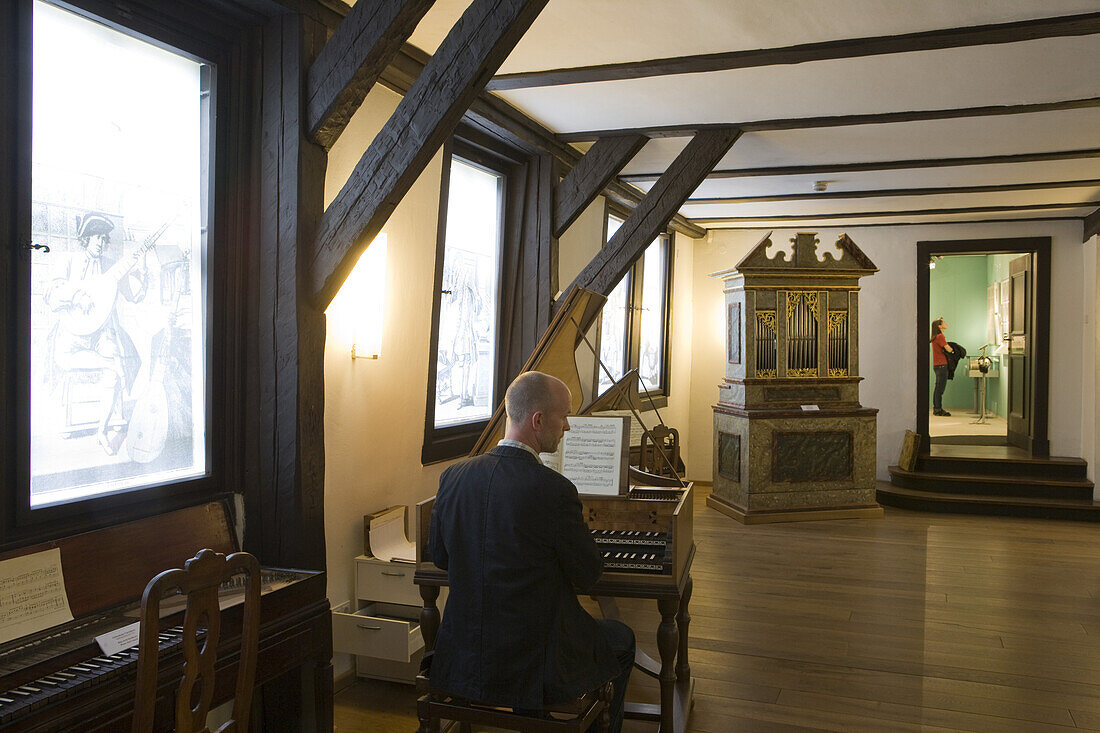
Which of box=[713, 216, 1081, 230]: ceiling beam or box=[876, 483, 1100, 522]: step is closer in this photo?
box=[876, 483, 1100, 522]: step

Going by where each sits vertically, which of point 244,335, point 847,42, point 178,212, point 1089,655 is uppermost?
point 847,42

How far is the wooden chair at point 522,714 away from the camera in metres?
2.52

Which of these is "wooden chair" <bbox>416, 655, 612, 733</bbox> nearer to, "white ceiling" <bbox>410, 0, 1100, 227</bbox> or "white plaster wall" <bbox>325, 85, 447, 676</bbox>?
"white plaster wall" <bbox>325, 85, 447, 676</bbox>

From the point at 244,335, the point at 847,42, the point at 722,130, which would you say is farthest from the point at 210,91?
the point at 722,130

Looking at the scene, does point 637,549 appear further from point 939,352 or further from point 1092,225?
point 939,352

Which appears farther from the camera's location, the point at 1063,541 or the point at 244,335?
the point at 1063,541

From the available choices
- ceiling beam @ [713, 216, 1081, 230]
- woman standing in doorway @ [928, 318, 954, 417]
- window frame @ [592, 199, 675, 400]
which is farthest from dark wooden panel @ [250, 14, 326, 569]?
woman standing in doorway @ [928, 318, 954, 417]

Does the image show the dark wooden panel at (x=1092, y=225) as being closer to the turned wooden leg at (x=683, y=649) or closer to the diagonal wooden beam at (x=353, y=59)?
the turned wooden leg at (x=683, y=649)

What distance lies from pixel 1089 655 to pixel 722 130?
350 centimetres

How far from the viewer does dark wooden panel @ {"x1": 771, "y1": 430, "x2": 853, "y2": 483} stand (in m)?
7.85

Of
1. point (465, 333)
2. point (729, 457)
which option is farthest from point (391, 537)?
point (729, 457)

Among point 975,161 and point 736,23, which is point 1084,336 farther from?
point 736,23

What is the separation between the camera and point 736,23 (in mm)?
3713

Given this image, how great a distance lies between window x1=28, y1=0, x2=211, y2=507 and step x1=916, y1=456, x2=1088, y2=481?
8144 mm
